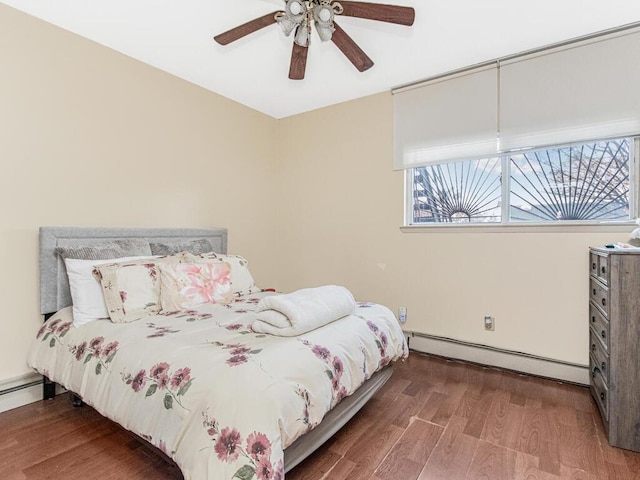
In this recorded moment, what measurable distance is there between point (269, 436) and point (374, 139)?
280 cm

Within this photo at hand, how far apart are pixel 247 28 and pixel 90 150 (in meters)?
1.47

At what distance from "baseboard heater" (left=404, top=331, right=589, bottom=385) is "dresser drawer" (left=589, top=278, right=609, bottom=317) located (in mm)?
570

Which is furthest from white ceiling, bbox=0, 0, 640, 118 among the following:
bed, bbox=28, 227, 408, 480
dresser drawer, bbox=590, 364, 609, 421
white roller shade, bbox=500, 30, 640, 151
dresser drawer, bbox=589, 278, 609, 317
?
dresser drawer, bbox=590, 364, 609, 421

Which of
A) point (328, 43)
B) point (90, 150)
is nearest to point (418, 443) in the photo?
point (328, 43)

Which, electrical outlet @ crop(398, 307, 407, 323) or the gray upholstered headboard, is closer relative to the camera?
the gray upholstered headboard

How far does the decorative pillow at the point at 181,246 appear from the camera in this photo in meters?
2.66

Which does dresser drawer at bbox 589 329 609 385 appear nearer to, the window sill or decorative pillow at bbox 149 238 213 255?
the window sill

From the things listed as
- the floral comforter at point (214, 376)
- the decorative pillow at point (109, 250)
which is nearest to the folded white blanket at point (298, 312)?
the floral comforter at point (214, 376)

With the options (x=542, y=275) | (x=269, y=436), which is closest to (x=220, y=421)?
(x=269, y=436)

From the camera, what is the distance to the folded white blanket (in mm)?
1695

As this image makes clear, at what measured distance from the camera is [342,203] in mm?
3523

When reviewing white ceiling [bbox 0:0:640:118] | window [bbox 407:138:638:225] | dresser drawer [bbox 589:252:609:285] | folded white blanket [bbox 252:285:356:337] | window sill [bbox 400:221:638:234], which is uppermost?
white ceiling [bbox 0:0:640:118]

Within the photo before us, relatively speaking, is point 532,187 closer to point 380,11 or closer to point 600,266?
point 600,266

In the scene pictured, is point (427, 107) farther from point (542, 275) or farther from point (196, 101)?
point (196, 101)
